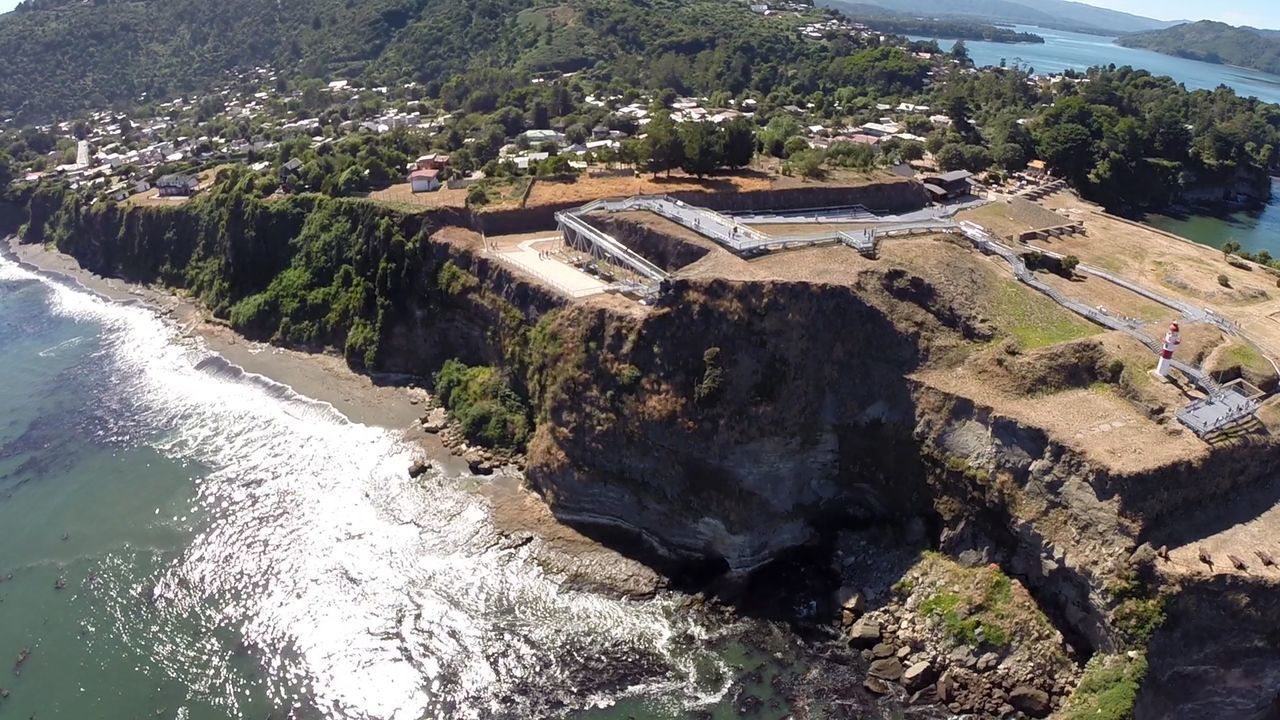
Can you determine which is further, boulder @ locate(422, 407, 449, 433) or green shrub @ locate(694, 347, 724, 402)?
boulder @ locate(422, 407, 449, 433)

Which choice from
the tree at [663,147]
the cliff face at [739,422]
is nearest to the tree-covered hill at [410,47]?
the tree at [663,147]

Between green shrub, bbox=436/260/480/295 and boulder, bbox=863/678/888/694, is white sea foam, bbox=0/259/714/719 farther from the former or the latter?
green shrub, bbox=436/260/480/295

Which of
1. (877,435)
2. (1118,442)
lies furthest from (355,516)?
(1118,442)

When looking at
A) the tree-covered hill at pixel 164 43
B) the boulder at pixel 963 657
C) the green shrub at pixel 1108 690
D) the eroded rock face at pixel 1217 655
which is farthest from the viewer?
the tree-covered hill at pixel 164 43

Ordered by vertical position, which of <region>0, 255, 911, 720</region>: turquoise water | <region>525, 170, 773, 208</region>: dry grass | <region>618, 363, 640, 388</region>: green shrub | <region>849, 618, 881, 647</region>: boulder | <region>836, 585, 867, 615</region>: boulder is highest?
<region>525, 170, 773, 208</region>: dry grass

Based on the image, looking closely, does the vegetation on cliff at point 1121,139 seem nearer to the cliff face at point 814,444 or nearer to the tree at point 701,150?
the tree at point 701,150

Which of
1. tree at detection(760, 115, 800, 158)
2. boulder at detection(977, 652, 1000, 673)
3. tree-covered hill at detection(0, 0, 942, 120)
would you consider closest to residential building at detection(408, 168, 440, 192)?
tree at detection(760, 115, 800, 158)
